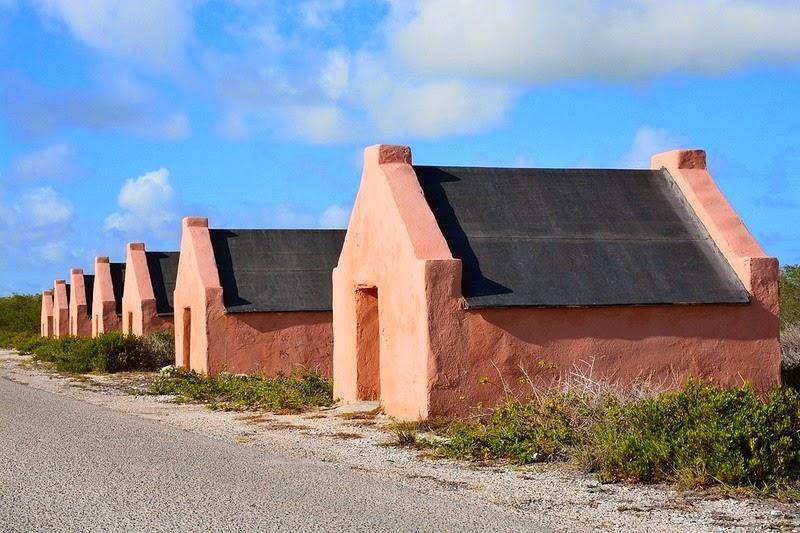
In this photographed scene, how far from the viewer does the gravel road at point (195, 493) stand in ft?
23.3

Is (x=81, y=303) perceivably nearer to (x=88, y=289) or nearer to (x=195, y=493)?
(x=88, y=289)

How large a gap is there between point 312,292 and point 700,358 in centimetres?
1123

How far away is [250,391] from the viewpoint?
17.0 m

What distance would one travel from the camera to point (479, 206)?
14.1 metres

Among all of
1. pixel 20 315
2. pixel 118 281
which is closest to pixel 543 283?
pixel 118 281

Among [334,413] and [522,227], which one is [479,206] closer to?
[522,227]

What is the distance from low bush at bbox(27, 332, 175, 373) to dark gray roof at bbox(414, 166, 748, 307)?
48.6 ft

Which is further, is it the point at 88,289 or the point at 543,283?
the point at 88,289

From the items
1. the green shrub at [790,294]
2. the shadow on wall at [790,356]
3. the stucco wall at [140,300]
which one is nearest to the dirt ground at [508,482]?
the shadow on wall at [790,356]

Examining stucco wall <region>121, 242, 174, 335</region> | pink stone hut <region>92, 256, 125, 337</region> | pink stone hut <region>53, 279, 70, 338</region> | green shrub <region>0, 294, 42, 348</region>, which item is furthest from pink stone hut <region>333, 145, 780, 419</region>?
green shrub <region>0, 294, 42, 348</region>

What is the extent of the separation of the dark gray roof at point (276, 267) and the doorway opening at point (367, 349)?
22.7 ft

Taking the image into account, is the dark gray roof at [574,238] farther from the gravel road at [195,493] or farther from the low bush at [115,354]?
the low bush at [115,354]

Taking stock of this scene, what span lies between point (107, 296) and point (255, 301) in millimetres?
17262

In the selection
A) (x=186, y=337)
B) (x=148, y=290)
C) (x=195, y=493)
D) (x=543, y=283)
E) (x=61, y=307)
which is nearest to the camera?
(x=195, y=493)
